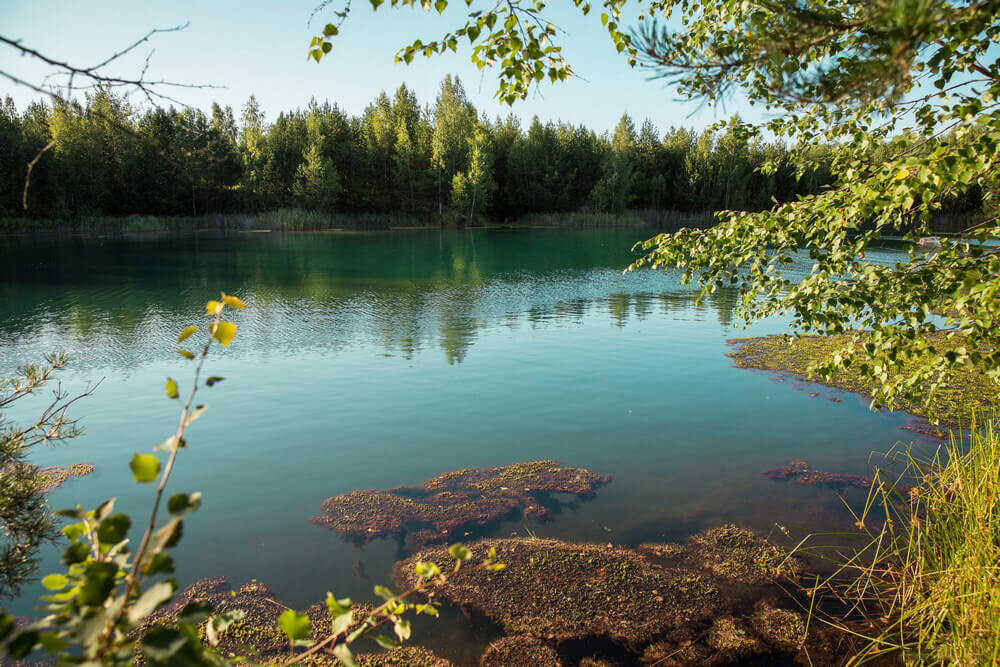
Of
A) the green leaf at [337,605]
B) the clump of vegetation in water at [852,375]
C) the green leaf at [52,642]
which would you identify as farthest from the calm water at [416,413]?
the green leaf at [52,642]

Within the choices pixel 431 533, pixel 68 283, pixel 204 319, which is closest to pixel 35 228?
pixel 68 283

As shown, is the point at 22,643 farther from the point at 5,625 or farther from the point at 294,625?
the point at 294,625

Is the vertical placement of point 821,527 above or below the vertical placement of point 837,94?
below

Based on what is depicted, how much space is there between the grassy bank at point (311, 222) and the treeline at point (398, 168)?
7.75 ft

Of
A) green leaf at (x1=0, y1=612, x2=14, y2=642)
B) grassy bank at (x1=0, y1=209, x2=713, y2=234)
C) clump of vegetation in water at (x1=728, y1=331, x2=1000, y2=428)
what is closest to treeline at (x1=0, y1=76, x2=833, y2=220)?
grassy bank at (x1=0, y1=209, x2=713, y2=234)

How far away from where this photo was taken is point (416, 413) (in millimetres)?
9008

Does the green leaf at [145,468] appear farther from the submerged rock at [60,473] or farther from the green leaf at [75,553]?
the submerged rock at [60,473]

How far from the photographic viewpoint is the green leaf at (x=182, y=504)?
1.27m

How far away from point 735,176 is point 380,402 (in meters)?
69.1

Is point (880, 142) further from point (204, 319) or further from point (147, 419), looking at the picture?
point (204, 319)

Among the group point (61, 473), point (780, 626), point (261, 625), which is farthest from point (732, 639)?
point (61, 473)

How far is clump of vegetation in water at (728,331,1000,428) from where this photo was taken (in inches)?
331

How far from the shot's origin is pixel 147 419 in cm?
866

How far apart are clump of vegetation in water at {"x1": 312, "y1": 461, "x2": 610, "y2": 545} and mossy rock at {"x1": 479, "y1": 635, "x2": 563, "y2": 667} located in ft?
4.95
